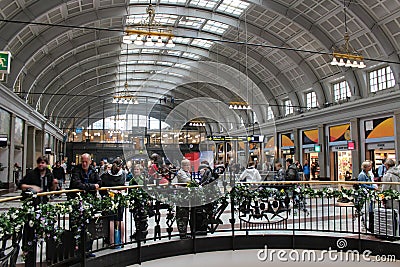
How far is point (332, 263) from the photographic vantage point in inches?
250

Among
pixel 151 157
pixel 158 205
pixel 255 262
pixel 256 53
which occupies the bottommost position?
pixel 255 262

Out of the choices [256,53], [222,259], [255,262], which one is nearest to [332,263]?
[255,262]

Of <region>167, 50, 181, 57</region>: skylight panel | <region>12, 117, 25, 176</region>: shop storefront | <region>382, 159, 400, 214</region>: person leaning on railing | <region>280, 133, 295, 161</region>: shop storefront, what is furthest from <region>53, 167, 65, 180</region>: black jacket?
<region>280, 133, 295, 161</region>: shop storefront

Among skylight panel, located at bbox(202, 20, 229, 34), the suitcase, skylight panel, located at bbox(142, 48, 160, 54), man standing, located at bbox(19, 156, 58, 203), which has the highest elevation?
skylight panel, located at bbox(202, 20, 229, 34)

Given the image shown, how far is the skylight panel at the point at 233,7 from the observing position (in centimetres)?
1806

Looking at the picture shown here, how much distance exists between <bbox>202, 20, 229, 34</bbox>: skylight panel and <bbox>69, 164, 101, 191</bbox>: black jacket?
16.3 m

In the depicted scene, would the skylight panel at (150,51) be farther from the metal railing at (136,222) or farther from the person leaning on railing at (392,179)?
the person leaning on railing at (392,179)

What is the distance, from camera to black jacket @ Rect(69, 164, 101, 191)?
532cm

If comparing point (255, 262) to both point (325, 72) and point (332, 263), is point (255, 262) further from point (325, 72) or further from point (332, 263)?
point (325, 72)

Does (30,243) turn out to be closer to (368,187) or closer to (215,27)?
(368,187)

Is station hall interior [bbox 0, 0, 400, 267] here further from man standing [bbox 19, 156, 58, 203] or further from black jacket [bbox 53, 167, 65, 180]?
black jacket [bbox 53, 167, 65, 180]

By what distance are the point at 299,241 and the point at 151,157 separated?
365cm

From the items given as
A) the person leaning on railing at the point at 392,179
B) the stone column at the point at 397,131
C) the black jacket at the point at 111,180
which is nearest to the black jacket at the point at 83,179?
the black jacket at the point at 111,180

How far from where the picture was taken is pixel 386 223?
6.47 meters
